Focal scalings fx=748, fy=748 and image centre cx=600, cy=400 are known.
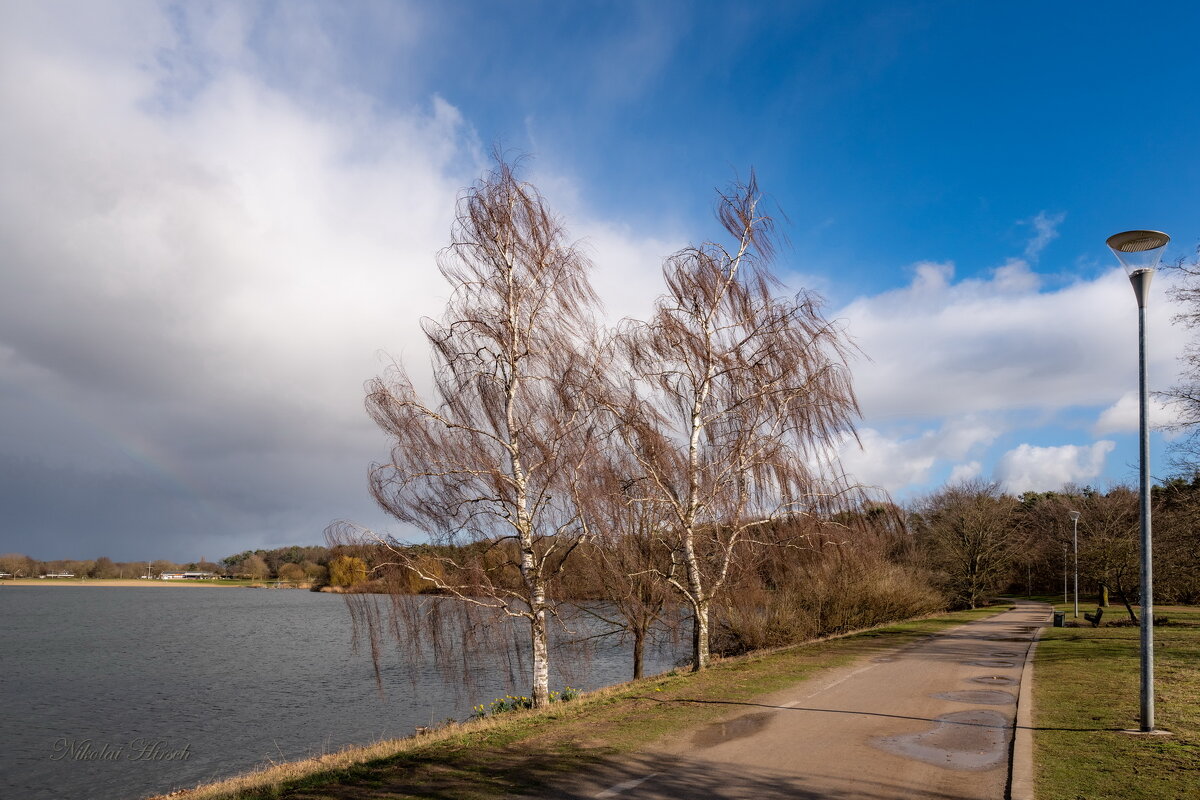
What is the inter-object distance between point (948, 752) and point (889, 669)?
758 cm

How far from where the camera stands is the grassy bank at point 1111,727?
697 centimetres

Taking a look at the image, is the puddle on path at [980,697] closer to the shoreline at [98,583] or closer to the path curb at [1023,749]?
the path curb at [1023,749]

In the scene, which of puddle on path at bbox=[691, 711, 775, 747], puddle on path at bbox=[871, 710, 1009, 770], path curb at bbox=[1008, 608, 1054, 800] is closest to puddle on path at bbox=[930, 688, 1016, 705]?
path curb at bbox=[1008, 608, 1054, 800]

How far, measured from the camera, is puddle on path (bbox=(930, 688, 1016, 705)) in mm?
11984

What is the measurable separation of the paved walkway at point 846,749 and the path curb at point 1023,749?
11 cm

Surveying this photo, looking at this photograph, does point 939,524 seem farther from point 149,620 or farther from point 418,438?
point 149,620

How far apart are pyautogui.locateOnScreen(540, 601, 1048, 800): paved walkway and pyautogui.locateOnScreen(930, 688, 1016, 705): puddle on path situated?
0.02 meters

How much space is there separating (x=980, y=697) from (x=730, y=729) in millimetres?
5291

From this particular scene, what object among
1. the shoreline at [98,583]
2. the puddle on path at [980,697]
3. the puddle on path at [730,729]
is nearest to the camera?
the puddle on path at [730,729]

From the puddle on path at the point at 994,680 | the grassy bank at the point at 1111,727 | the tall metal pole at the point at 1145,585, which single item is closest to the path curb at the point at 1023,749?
the grassy bank at the point at 1111,727

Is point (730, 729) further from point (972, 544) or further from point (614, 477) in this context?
point (972, 544)

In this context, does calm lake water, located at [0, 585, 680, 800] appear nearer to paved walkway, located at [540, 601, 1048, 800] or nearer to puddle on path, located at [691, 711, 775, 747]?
puddle on path, located at [691, 711, 775, 747]

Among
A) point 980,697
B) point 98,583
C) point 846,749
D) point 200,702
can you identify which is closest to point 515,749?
point 846,749

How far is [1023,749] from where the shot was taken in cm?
848
